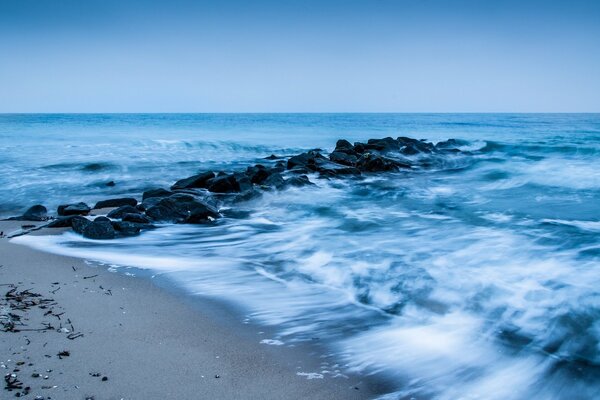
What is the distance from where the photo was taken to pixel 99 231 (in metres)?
5.88

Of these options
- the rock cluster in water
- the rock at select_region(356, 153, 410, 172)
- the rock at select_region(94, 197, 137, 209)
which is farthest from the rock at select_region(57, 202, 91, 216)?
the rock at select_region(356, 153, 410, 172)

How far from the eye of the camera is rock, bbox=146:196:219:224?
281 inches

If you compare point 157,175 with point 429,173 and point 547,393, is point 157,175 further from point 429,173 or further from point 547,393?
point 547,393

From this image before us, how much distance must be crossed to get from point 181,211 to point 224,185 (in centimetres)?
255

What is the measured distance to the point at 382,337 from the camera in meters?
3.45

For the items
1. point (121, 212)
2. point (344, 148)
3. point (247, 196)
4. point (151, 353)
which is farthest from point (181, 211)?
point (344, 148)

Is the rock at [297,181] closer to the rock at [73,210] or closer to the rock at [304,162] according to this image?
the rock at [304,162]

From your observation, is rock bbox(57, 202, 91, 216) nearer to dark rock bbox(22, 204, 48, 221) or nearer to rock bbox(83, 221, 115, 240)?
dark rock bbox(22, 204, 48, 221)

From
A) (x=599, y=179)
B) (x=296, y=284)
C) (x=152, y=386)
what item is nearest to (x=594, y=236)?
(x=296, y=284)

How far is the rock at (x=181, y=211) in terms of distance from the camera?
23.4ft

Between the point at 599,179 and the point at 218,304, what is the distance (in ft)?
42.1

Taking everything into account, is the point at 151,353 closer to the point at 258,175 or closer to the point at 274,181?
the point at 274,181

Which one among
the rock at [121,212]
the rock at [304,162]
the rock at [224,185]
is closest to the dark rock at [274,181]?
the rock at [224,185]

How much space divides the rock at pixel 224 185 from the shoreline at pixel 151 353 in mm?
5644
